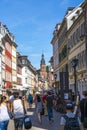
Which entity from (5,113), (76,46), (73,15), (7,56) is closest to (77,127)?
(5,113)

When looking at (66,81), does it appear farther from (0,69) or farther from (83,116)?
(0,69)

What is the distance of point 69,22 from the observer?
2591 inches

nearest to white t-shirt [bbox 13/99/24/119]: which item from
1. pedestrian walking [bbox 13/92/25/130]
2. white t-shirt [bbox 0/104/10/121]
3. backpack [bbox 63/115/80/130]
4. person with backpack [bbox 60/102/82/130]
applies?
pedestrian walking [bbox 13/92/25/130]

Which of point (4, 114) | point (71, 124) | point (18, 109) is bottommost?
point (71, 124)

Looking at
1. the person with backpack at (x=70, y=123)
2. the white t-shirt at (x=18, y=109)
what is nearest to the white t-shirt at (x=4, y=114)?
the white t-shirt at (x=18, y=109)

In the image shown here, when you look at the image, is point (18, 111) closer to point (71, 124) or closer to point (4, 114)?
point (4, 114)

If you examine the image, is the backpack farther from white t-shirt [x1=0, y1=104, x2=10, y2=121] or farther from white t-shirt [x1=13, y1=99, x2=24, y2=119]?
white t-shirt [x1=13, y1=99, x2=24, y2=119]

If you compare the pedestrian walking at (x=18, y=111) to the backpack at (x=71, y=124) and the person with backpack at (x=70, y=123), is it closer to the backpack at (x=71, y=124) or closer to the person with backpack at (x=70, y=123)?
the person with backpack at (x=70, y=123)

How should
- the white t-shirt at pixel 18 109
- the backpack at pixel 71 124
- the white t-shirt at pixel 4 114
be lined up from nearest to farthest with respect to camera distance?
the backpack at pixel 71 124, the white t-shirt at pixel 4 114, the white t-shirt at pixel 18 109

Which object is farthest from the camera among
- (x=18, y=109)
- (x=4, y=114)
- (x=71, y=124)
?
(x=18, y=109)

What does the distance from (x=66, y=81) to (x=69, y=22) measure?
33679mm

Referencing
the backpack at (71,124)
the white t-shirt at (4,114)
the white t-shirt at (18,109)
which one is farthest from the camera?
the white t-shirt at (18,109)

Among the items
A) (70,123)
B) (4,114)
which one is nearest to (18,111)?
(4,114)

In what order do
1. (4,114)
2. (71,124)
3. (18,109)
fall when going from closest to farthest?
(71,124), (4,114), (18,109)
